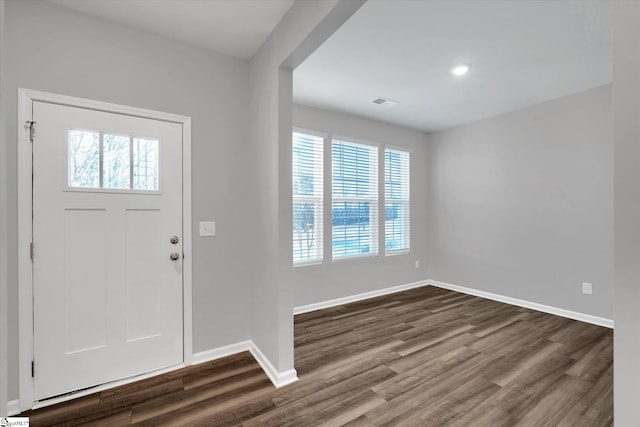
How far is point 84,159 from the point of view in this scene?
196 centimetres

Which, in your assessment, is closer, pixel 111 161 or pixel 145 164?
pixel 111 161

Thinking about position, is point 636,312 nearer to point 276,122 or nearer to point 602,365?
point 276,122

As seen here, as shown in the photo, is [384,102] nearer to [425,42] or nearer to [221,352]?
[425,42]

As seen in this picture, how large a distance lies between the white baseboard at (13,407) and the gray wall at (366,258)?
7.88 feet

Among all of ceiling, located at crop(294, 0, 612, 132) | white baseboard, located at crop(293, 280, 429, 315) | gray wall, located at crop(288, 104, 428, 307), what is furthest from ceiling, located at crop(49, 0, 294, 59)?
white baseboard, located at crop(293, 280, 429, 315)

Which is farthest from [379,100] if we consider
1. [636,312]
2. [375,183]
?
[636,312]

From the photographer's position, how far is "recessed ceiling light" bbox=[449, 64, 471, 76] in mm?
2670

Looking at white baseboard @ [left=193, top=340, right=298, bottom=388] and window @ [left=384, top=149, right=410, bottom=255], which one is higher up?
window @ [left=384, top=149, right=410, bottom=255]

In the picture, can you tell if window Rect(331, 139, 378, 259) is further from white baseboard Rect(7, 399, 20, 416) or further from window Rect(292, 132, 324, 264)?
white baseboard Rect(7, 399, 20, 416)

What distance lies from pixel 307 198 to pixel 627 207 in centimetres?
317

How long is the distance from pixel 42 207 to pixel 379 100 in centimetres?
338

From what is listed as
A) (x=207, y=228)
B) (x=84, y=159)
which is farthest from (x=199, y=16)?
(x=207, y=228)

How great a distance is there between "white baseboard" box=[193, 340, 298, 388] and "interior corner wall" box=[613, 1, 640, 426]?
1.85m

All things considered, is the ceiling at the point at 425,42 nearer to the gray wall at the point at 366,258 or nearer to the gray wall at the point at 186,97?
the gray wall at the point at 186,97
